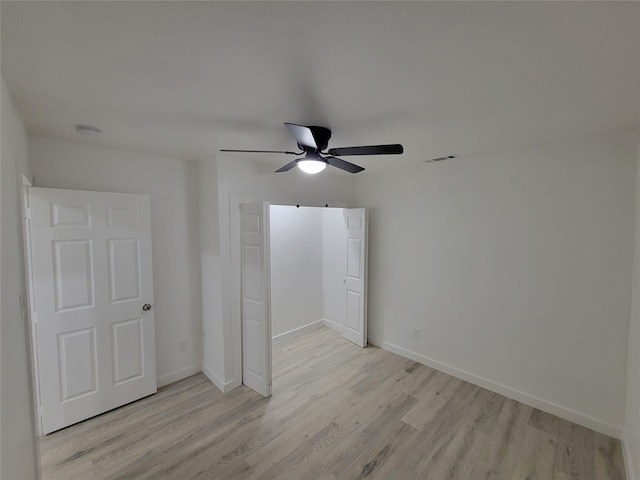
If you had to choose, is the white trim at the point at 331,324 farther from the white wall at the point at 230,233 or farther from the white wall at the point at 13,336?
the white wall at the point at 13,336

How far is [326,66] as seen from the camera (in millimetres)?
1312

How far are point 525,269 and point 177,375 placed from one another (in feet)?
12.8

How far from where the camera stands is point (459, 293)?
315cm

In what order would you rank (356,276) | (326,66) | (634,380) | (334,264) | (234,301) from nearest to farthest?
1. (326,66)
2. (634,380)
3. (234,301)
4. (356,276)
5. (334,264)

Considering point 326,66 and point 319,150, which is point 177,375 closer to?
point 319,150

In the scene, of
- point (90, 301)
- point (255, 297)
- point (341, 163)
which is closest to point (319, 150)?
point (341, 163)

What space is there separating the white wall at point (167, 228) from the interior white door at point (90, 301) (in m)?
0.17

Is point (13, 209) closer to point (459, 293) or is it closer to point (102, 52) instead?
point (102, 52)

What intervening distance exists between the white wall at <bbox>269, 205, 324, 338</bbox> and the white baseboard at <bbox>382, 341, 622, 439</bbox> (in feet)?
5.28

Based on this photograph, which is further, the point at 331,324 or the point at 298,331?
the point at 331,324

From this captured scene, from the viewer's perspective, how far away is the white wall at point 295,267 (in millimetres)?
4160

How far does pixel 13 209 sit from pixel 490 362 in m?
4.07

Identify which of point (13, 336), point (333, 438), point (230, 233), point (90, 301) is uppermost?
point (230, 233)

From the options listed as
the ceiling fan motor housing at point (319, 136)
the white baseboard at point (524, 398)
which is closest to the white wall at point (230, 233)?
the ceiling fan motor housing at point (319, 136)
